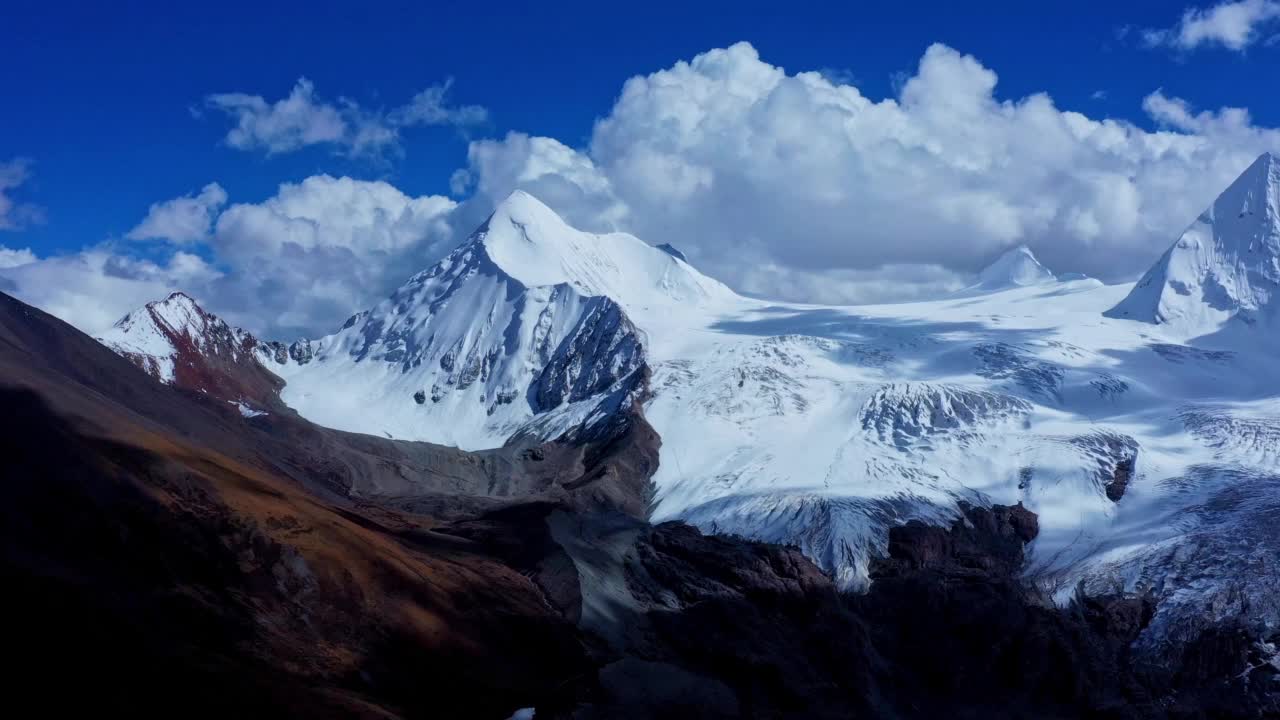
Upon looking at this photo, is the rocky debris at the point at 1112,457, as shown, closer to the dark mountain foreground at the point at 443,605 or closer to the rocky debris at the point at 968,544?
the rocky debris at the point at 968,544

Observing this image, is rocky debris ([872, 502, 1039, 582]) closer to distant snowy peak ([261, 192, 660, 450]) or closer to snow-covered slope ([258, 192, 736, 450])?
distant snowy peak ([261, 192, 660, 450])

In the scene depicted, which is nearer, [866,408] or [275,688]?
[275,688]

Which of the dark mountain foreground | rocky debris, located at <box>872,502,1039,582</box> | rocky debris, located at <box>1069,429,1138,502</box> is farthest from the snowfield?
the dark mountain foreground

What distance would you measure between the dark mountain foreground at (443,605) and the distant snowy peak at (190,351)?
24.0 meters

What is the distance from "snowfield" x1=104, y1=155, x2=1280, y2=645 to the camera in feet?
379

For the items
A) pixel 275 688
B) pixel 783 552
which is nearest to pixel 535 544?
pixel 783 552

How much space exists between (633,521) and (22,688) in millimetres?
64639

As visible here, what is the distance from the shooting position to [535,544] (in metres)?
90.8

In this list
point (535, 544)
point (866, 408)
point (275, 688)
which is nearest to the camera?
point (275, 688)

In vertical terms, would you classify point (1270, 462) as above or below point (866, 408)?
below

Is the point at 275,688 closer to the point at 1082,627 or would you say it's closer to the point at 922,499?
the point at 1082,627

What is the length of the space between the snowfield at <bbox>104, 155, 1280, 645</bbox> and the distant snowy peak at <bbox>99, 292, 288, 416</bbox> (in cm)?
936

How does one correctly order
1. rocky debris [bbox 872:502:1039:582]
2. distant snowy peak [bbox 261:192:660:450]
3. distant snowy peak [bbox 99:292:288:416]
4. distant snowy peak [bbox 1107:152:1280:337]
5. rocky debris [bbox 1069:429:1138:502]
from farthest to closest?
distant snowy peak [bbox 1107:152:1280:337], distant snowy peak [bbox 261:192:660:450], distant snowy peak [bbox 99:292:288:416], rocky debris [bbox 1069:429:1138:502], rocky debris [bbox 872:502:1039:582]

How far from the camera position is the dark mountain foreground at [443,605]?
51.6m
